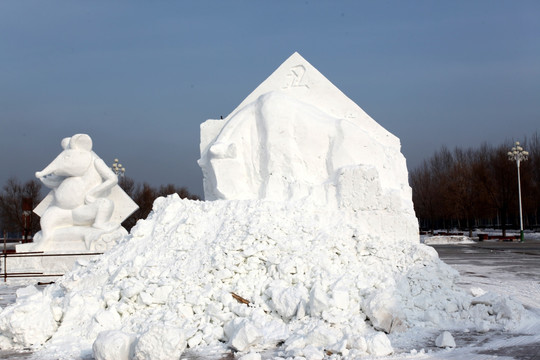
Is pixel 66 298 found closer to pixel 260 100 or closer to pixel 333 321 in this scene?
pixel 333 321

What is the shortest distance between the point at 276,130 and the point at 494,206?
29.0 m

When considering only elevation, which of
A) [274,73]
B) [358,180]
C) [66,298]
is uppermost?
[274,73]

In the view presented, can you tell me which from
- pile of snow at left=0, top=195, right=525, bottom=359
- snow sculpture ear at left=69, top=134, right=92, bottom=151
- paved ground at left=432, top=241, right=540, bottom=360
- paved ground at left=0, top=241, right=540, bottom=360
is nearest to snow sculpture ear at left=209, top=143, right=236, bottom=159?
pile of snow at left=0, top=195, right=525, bottom=359

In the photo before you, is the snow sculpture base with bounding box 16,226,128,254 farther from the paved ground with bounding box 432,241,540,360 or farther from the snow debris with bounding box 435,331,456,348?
the snow debris with bounding box 435,331,456,348

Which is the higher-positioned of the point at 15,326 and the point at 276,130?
the point at 276,130

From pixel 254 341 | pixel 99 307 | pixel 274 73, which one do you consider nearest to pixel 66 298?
pixel 99 307

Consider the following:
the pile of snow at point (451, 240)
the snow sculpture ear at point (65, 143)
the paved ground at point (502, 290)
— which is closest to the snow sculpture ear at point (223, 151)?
the paved ground at point (502, 290)

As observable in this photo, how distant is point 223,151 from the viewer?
29.5 ft

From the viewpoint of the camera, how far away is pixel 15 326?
5.55 metres

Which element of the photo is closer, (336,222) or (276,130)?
(336,222)

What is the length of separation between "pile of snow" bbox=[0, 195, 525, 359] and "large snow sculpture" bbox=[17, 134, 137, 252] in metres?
6.15

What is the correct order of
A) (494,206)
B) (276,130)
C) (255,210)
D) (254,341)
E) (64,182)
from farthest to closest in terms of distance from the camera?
(494,206) → (64,182) → (276,130) → (255,210) → (254,341)

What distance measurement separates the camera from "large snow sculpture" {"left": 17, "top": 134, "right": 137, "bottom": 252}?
1332 cm

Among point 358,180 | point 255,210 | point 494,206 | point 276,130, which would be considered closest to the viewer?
point 255,210
